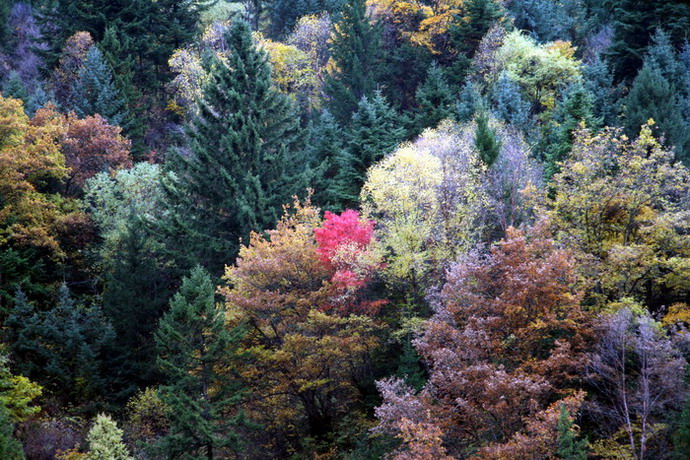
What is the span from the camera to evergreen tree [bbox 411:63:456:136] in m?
36.9

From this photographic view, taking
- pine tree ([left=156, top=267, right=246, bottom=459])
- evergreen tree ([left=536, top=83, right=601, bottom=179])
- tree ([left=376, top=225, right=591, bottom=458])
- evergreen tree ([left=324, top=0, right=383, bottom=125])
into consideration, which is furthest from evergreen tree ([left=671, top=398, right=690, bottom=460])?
evergreen tree ([left=324, top=0, right=383, bottom=125])

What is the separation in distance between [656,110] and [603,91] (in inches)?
231

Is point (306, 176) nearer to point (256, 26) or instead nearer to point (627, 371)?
point (627, 371)

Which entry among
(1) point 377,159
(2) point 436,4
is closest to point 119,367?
(1) point 377,159

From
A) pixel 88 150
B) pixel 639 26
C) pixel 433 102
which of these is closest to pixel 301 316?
pixel 433 102

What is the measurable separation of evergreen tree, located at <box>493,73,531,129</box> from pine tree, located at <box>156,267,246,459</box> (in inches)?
835

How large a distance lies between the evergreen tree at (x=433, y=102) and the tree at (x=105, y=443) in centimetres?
2425

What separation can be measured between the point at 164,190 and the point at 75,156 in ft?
23.6

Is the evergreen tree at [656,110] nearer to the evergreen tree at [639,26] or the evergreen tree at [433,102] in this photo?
the evergreen tree at [639,26]

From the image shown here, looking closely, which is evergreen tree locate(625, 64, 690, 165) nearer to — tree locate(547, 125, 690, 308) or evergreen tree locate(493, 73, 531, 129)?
evergreen tree locate(493, 73, 531, 129)

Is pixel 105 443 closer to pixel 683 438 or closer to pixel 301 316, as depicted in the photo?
pixel 301 316

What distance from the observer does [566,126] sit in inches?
1166

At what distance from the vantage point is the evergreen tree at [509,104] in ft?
114

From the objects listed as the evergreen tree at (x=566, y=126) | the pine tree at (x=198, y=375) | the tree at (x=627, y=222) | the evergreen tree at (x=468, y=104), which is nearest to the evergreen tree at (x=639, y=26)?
the evergreen tree at (x=566, y=126)
